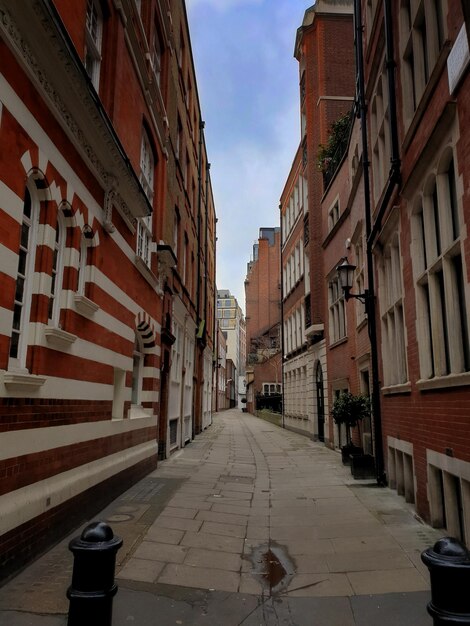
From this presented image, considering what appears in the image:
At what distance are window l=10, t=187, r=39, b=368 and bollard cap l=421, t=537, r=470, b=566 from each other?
13.8 feet

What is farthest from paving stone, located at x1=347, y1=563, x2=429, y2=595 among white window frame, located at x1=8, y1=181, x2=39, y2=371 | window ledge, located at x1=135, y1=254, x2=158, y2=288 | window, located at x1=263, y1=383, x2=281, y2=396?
window, located at x1=263, y1=383, x2=281, y2=396

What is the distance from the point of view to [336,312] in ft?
55.9

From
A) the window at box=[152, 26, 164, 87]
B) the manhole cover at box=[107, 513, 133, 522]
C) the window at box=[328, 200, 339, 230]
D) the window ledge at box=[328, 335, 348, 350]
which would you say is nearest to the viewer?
the manhole cover at box=[107, 513, 133, 522]

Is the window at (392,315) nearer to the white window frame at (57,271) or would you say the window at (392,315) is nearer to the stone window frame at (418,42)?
the stone window frame at (418,42)

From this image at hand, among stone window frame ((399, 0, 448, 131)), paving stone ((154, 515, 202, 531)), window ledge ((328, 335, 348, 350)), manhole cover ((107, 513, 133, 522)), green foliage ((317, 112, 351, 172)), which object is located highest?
green foliage ((317, 112, 351, 172))

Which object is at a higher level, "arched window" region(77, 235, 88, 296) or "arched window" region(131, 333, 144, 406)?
"arched window" region(77, 235, 88, 296)

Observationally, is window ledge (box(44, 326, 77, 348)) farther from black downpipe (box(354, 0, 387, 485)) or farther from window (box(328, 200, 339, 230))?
window (box(328, 200, 339, 230))

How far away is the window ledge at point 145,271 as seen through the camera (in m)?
9.94

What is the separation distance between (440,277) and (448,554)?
4.73m

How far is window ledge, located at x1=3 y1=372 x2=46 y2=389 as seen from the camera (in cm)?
458

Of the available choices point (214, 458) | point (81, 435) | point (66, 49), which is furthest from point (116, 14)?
point (214, 458)

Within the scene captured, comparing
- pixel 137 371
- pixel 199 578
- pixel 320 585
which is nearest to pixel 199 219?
pixel 137 371

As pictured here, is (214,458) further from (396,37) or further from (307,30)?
(307,30)

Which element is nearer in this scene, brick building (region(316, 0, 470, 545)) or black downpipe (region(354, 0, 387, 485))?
brick building (region(316, 0, 470, 545))
